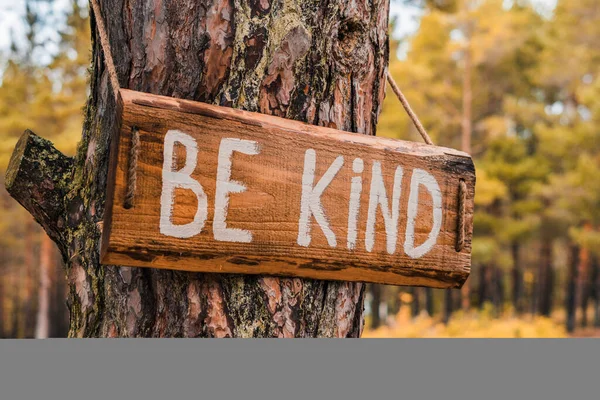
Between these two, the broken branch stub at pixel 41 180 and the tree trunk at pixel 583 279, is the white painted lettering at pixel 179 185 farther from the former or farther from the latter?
the tree trunk at pixel 583 279

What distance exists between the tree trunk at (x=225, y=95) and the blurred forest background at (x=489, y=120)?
858 cm

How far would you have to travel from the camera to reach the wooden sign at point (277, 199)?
90 centimetres

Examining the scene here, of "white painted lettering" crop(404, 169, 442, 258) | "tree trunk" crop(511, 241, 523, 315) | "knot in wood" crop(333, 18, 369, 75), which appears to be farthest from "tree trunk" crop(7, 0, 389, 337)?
"tree trunk" crop(511, 241, 523, 315)

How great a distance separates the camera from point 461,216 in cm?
120

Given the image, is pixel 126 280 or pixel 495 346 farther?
pixel 126 280

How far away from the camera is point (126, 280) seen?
1.04 meters

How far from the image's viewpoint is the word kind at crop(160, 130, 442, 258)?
0.92m

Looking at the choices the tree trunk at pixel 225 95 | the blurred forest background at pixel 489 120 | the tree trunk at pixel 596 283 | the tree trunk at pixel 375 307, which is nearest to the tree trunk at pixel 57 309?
the blurred forest background at pixel 489 120

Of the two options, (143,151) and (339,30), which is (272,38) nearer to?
(339,30)

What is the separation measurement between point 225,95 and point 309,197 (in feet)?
0.72

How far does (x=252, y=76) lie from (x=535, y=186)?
1305 centimetres

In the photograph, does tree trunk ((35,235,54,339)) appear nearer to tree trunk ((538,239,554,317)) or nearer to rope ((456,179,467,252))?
rope ((456,179,467,252))

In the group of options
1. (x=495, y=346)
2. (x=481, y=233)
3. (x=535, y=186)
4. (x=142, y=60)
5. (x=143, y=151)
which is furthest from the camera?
(x=481, y=233)

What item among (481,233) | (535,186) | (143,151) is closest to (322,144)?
(143,151)
